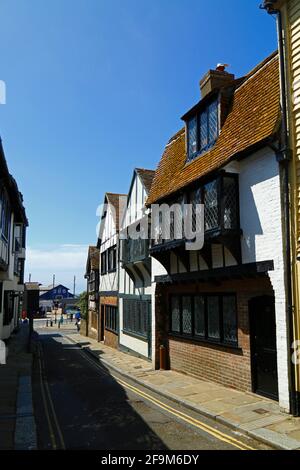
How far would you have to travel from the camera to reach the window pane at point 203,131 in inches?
487

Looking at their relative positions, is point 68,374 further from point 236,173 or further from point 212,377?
point 236,173

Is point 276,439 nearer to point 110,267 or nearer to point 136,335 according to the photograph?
point 136,335

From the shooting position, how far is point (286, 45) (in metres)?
8.88

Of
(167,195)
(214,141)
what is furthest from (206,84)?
(167,195)

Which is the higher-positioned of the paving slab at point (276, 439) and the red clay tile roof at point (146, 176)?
the red clay tile roof at point (146, 176)

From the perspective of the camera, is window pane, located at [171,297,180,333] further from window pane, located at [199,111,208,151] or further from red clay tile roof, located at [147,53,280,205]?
window pane, located at [199,111,208,151]

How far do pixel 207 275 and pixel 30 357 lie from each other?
35.5ft

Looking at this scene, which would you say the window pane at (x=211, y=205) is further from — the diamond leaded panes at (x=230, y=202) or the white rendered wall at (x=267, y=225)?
the white rendered wall at (x=267, y=225)

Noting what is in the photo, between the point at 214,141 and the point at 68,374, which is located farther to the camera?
the point at 68,374

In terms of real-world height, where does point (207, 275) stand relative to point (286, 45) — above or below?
below

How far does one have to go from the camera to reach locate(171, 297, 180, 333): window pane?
14.0 m

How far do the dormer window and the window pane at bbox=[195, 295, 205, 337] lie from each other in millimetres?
4699

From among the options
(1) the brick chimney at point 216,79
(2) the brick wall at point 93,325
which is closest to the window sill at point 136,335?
(2) the brick wall at point 93,325

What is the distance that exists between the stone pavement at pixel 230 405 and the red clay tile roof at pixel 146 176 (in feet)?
25.9
